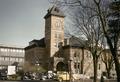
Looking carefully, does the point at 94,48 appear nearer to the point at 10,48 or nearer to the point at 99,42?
the point at 99,42

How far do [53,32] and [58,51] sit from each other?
635 cm

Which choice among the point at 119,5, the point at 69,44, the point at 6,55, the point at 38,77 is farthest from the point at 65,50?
the point at 119,5

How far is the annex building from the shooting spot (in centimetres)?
8631

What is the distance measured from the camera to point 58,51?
90750mm

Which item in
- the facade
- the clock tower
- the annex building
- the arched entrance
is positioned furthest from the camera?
the facade

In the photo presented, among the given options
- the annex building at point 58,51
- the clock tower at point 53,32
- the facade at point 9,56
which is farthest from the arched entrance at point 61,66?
the facade at point 9,56

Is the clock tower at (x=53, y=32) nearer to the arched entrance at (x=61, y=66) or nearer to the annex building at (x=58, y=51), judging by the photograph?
the annex building at (x=58, y=51)

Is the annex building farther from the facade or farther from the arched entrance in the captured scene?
the facade

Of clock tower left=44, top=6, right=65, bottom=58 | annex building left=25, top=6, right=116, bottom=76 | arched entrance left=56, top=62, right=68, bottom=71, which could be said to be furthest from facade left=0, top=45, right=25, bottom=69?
arched entrance left=56, top=62, right=68, bottom=71

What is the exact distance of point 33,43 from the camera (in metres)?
97.7

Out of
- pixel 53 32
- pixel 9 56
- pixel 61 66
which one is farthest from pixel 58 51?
pixel 9 56

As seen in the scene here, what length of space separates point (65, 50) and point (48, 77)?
24167 millimetres

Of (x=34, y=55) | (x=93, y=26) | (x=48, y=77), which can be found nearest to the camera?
(x=93, y=26)

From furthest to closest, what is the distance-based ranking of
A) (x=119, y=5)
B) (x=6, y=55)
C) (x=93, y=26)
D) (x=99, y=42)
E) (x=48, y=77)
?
(x=6, y=55), (x=48, y=77), (x=99, y=42), (x=93, y=26), (x=119, y=5)
